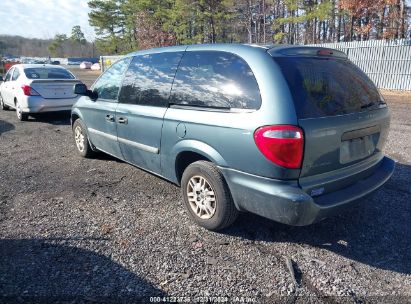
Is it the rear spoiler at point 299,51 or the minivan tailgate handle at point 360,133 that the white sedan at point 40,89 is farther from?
the minivan tailgate handle at point 360,133

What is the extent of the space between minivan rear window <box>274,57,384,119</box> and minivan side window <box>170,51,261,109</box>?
33 cm

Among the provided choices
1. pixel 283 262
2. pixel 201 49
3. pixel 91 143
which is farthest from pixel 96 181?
pixel 283 262

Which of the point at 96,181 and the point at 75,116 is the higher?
the point at 75,116

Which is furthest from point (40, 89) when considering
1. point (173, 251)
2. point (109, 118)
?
point (173, 251)

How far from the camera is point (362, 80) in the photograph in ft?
11.0

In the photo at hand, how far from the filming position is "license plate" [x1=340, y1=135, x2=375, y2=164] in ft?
9.43

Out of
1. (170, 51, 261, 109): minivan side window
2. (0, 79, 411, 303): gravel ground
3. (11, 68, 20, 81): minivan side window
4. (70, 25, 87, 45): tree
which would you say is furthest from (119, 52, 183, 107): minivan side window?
(70, 25, 87, 45): tree

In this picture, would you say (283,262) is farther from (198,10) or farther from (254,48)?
(198,10)

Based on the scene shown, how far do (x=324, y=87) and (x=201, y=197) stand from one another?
1592 millimetres

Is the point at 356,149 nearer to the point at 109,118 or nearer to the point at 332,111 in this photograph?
the point at 332,111

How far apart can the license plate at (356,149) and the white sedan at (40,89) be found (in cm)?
803

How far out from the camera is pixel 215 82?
3.10m

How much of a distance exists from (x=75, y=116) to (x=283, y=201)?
4.54m

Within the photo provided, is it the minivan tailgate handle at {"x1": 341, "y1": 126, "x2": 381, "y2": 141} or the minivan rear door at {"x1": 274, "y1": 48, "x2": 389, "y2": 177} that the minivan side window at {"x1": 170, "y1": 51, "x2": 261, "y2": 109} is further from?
the minivan tailgate handle at {"x1": 341, "y1": 126, "x2": 381, "y2": 141}
